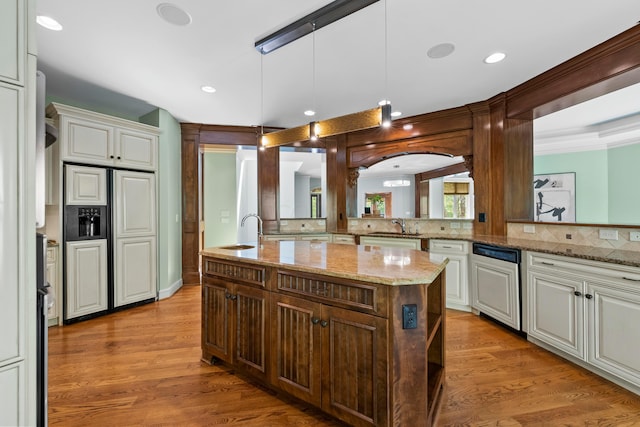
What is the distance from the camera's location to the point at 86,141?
10.4 ft

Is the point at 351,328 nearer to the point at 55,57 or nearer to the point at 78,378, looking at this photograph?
the point at 78,378

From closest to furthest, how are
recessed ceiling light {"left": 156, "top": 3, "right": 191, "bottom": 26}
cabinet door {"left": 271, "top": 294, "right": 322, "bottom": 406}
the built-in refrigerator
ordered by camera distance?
cabinet door {"left": 271, "top": 294, "right": 322, "bottom": 406}
recessed ceiling light {"left": 156, "top": 3, "right": 191, "bottom": 26}
the built-in refrigerator

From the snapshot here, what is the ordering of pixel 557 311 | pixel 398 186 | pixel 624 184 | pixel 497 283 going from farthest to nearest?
1. pixel 398 186
2. pixel 624 184
3. pixel 497 283
4. pixel 557 311

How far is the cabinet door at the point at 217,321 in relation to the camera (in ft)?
6.86

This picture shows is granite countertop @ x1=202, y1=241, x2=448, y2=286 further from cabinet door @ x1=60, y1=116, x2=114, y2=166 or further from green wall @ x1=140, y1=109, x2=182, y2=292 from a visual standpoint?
green wall @ x1=140, y1=109, x2=182, y2=292

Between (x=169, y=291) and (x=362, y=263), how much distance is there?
342 cm

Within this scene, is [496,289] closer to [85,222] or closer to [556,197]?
[556,197]

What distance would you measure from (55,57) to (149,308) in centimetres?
276

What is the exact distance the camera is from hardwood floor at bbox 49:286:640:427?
1.69 meters

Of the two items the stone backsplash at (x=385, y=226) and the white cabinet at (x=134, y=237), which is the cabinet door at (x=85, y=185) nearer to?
the white cabinet at (x=134, y=237)

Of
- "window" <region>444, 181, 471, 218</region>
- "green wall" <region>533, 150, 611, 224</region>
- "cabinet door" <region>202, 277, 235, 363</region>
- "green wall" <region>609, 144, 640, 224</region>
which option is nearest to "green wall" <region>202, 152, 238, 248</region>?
"cabinet door" <region>202, 277, 235, 363</region>

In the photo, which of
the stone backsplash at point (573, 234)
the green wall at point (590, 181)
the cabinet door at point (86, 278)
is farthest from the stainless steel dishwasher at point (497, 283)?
the cabinet door at point (86, 278)

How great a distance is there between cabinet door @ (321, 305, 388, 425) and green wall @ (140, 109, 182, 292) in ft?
10.6

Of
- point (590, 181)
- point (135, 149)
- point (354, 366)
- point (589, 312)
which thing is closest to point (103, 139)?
point (135, 149)
